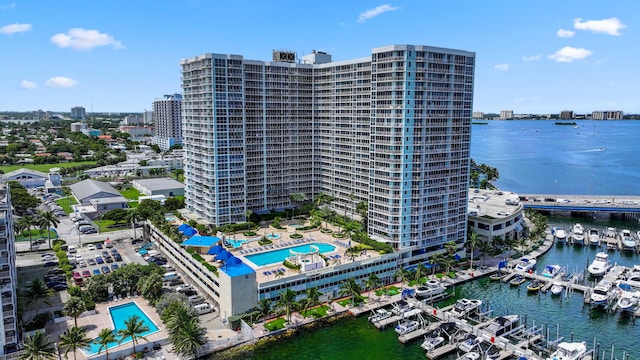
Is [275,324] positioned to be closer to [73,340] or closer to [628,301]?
[73,340]

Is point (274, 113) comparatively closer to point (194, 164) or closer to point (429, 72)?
point (194, 164)

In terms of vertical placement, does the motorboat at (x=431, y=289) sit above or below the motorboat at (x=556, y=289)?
above

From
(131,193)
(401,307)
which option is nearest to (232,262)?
(401,307)

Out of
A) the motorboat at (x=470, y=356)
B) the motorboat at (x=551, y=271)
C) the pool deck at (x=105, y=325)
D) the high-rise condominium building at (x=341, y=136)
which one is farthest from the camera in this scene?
the motorboat at (x=551, y=271)

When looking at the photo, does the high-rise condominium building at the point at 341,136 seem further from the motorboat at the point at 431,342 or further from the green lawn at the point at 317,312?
the motorboat at the point at 431,342

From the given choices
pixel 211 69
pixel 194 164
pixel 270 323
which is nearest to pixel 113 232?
pixel 194 164

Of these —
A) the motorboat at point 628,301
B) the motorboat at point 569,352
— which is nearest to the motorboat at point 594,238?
the motorboat at point 628,301

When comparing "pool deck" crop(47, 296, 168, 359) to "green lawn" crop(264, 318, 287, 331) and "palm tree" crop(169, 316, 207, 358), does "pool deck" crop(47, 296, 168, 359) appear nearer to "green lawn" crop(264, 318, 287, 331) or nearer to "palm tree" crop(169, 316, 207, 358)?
"palm tree" crop(169, 316, 207, 358)

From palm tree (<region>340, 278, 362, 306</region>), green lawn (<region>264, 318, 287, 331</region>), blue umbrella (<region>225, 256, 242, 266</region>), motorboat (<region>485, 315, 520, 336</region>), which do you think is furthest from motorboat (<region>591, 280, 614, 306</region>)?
blue umbrella (<region>225, 256, 242, 266</region>)
